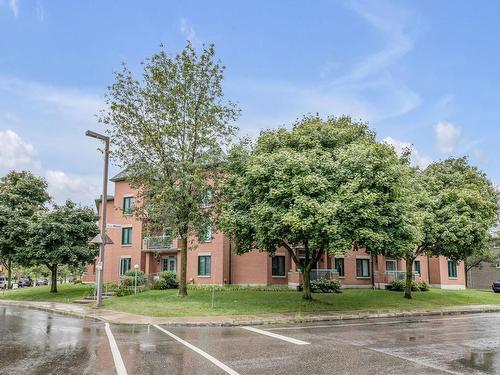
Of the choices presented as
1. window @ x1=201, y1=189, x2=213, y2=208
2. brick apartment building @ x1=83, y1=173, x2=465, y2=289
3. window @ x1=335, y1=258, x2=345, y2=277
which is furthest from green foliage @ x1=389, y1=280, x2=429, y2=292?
window @ x1=201, y1=189, x2=213, y2=208

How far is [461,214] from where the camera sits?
27.9 metres

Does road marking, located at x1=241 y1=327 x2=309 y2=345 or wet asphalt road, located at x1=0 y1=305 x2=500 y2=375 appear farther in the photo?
road marking, located at x1=241 y1=327 x2=309 y2=345

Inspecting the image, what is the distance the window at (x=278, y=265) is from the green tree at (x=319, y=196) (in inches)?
431

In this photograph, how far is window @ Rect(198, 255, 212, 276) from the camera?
36312 millimetres

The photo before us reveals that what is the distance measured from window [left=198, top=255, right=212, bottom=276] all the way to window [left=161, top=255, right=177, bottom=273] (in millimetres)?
3269

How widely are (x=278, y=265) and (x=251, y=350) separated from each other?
81.1ft

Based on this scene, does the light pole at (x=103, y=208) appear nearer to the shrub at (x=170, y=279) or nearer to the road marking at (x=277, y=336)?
the road marking at (x=277, y=336)

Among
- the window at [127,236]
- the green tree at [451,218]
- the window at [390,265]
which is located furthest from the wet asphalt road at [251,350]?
the window at [127,236]

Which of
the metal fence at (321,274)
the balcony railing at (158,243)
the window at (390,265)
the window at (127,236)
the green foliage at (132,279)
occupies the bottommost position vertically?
the green foliage at (132,279)

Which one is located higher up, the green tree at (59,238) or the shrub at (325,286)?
the green tree at (59,238)

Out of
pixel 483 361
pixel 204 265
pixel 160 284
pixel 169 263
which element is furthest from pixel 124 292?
pixel 483 361

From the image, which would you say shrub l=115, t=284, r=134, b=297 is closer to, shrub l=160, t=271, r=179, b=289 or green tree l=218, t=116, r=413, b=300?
shrub l=160, t=271, r=179, b=289

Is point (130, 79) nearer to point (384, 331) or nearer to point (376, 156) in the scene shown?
point (376, 156)

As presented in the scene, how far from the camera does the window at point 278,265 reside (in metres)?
35.9
